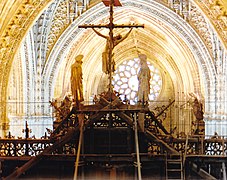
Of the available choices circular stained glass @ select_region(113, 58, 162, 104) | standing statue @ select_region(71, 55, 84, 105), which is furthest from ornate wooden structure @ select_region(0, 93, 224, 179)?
circular stained glass @ select_region(113, 58, 162, 104)

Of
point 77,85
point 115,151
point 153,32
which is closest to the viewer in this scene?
point 115,151

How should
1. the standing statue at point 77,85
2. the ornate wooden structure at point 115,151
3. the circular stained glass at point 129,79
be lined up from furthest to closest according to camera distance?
the circular stained glass at point 129,79, the standing statue at point 77,85, the ornate wooden structure at point 115,151

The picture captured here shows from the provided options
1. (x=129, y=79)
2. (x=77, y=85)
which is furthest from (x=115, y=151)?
(x=129, y=79)

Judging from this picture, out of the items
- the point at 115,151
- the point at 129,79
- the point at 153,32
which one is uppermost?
the point at 153,32

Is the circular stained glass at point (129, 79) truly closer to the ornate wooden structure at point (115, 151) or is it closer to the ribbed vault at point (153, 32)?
the ribbed vault at point (153, 32)

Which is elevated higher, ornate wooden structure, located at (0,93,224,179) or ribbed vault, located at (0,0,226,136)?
ribbed vault, located at (0,0,226,136)

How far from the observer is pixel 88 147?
1370 centimetres

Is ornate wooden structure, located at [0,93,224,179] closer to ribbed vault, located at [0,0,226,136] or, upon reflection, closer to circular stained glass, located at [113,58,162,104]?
ribbed vault, located at [0,0,226,136]

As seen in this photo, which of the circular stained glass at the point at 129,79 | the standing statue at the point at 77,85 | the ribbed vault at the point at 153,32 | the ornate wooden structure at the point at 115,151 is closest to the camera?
the ornate wooden structure at the point at 115,151

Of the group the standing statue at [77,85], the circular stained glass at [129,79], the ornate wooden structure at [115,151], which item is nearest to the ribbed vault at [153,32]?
the standing statue at [77,85]

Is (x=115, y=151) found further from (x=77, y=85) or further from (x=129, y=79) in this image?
(x=129, y=79)

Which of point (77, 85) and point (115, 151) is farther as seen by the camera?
point (77, 85)

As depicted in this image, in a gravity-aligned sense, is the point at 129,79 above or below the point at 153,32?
below

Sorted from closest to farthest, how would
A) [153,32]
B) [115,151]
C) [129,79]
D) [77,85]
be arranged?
1. [115,151]
2. [77,85]
3. [153,32]
4. [129,79]
